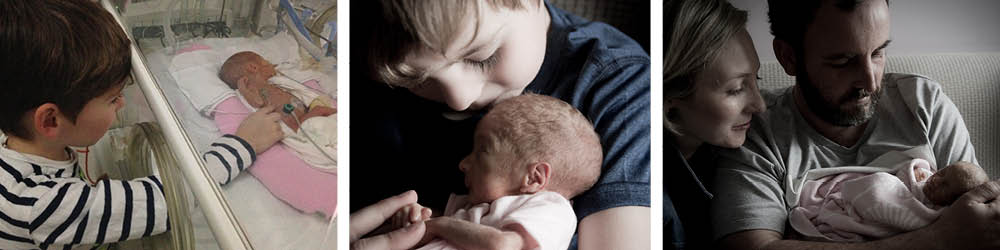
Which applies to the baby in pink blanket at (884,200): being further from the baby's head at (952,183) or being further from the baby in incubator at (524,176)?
the baby in incubator at (524,176)

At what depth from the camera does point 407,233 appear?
177cm

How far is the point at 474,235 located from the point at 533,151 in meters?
0.22

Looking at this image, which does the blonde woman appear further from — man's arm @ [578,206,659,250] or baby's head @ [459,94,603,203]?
baby's head @ [459,94,603,203]

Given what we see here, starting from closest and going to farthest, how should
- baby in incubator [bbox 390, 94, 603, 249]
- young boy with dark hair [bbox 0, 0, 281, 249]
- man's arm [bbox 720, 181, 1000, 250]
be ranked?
man's arm [bbox 720, 181, 1000, 250], baby in incubator [bbox 390, 94, 603, 249], young boy with dark hair [bbox 0, 0, 281, 249]

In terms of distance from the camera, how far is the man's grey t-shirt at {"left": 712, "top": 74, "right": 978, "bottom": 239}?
1.68 m

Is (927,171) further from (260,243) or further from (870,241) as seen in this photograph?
(260,243)

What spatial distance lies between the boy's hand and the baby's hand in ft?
1.07

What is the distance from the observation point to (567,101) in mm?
1776

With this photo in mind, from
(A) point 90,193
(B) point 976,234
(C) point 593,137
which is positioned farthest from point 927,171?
(A) point 90,193

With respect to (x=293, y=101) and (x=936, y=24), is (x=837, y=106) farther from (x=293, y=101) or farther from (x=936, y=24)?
(x=293, y=101)

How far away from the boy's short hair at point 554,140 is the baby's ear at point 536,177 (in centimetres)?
1

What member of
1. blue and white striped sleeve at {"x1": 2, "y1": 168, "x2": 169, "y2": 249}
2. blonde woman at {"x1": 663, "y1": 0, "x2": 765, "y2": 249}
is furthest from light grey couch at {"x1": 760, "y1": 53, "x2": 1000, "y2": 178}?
blue and white striped sleeve at {"x1": 2, "y1": 168, "x2": 169, "y2": 249}

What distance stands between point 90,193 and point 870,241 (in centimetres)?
168

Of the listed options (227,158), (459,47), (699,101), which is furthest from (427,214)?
(699,101)
